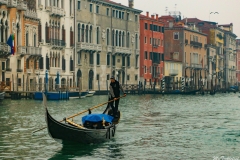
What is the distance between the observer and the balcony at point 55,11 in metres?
50.6

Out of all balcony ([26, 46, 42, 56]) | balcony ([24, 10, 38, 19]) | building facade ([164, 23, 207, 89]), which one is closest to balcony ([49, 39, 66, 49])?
balcony ([26, 46, 42, 56])

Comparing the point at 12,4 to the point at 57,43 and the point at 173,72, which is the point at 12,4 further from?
the point at 173,72

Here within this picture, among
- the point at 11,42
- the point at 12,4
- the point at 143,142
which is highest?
the point at 12,4

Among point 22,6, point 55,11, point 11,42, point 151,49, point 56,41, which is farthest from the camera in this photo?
point 151,49

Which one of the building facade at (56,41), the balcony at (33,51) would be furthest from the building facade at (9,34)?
the building facade at (56,41)

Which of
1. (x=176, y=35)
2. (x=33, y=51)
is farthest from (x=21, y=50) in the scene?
(x=176, y=35)

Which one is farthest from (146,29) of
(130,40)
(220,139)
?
(220,139)

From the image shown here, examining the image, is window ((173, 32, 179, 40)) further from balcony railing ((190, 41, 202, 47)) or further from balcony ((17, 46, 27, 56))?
balcony ((17, 46, 27, 56))

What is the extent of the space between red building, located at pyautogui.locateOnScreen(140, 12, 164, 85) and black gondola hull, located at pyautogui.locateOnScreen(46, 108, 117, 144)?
4935 cm

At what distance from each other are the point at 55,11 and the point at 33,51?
16.2 feet

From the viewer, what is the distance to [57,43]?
5169 centimetres

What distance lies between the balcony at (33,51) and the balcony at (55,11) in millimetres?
3464

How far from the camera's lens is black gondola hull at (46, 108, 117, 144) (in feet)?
50.7

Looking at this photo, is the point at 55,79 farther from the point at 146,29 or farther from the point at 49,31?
the point at 146,29
